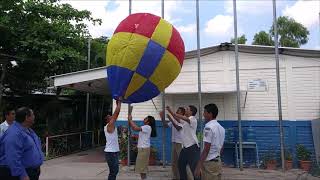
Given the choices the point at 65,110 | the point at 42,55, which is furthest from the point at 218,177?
the point at 65,110

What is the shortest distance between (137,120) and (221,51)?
3.40 m

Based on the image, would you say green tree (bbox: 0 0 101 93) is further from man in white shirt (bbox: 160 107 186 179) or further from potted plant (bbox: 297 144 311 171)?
potted plant (bbox: 297 144 311 171)

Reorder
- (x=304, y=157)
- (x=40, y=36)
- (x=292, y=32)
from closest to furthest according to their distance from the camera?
(x=304, y=157), (x=40, y=36), (x=292, y=32)

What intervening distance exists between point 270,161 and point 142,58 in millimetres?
6568

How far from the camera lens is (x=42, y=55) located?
582 inches

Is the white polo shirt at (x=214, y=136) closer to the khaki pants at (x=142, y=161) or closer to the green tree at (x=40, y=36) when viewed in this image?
the khaki pants at (x=142, y=161)

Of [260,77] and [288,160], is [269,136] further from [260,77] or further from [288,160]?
[260,77]

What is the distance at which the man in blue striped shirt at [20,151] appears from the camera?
4.76 meters

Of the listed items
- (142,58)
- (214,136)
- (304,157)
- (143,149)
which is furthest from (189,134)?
(304,157)

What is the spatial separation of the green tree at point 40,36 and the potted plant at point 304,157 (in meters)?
8.27

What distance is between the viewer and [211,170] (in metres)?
5.77

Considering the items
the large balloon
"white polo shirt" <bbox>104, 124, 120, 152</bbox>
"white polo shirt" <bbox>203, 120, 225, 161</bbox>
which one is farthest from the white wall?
"white polo shirt" <bbox>203, 120, 225, 161</bbox>

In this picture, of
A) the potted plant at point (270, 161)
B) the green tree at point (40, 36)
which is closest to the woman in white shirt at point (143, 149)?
the potted plant at point (270, 161)

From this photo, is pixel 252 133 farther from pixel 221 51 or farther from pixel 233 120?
pixel 221 51
